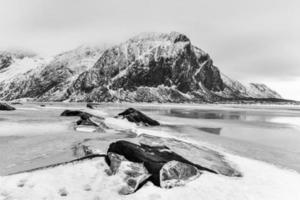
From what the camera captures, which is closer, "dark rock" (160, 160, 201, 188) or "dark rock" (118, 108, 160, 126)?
"dark rock" (160, 160, 201, 188)

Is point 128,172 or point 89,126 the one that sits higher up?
point 128,172

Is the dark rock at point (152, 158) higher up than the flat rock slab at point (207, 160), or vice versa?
the dark rock at point (152, 158)

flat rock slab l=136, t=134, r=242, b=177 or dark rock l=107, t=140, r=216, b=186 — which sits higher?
dark rock l=107, t=140, r=216, b=186

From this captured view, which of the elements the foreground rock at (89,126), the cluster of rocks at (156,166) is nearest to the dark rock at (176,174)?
the cluster of rocks at (156,166)

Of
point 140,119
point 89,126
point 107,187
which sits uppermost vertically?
point 140,119

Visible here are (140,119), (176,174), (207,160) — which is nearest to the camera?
(176,174)

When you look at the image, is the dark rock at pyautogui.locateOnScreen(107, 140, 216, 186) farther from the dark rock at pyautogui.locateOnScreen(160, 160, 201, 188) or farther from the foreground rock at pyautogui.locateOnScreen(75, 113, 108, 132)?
the foreground rock at pyautogui.locateOnScreen(75, 113, 108, 132)

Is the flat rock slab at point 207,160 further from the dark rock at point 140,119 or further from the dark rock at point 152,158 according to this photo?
the dark rock at point 140,119

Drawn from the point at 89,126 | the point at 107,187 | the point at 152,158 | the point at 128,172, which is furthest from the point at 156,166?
the point at 89,126

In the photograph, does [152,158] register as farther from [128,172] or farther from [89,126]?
[89,126]

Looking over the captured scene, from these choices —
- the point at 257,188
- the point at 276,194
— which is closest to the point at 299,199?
the point at 276,194

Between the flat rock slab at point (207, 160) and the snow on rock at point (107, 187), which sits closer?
the snow on rock at point (107, 187)

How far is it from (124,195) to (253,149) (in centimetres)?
1332

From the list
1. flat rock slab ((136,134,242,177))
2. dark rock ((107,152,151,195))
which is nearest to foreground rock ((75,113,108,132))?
flat rock slab ((136,134,242,177))
